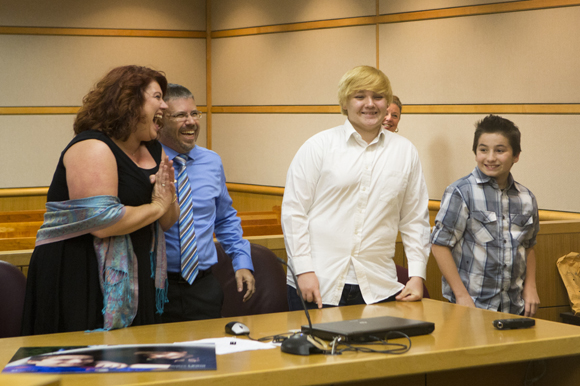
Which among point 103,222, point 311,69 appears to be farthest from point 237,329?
point 311,69

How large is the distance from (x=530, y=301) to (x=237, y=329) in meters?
1.60

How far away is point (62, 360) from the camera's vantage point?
5.62 ft

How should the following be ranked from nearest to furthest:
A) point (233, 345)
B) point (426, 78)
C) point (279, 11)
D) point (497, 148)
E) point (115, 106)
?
point (233, 345) < point (115, 106) < point (497, 148) < point (426, 78) < point (279, 11)

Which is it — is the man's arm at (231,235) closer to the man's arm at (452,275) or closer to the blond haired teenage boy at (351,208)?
the blond haired teenage boy at (351,208)

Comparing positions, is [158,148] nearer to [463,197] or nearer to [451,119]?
[463,197]

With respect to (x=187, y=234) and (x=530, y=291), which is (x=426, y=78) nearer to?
(x=530, y=291)

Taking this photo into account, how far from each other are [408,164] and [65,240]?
4.20 feet

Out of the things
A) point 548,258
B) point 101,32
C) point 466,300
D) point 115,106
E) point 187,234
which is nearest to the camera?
point 115,106

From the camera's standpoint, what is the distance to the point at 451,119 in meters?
5.36

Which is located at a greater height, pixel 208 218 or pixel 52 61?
pixel 52 61

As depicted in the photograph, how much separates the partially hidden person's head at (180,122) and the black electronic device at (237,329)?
2.70 ft

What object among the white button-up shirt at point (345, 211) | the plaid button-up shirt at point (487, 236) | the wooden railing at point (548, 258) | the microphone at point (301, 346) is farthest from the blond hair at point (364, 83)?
the wooden railing at point (548, 258)

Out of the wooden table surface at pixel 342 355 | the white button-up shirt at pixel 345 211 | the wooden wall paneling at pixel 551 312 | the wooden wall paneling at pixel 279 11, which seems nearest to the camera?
the wooden table surface at pixel 342 355

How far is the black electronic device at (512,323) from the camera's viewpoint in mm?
2105
